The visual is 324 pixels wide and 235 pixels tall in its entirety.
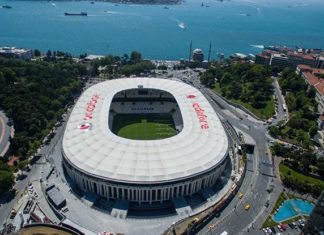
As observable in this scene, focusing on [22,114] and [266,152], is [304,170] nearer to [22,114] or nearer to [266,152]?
[266,152]

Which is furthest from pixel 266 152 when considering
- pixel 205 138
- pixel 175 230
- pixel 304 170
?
pixel 175 230

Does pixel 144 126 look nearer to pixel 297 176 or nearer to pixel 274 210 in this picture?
pixel 274 210

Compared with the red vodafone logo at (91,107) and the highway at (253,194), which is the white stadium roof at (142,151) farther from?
the highway at (253,194)

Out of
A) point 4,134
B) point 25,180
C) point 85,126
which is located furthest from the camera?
point 4,134

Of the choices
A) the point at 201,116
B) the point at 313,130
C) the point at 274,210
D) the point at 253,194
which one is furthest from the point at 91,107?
the point at 313,130

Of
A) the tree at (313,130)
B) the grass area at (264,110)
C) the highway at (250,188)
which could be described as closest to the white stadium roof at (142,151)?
the highway at (250,188)

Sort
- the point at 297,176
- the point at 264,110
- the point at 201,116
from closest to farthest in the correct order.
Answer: the point at 297,176
the point at 201,116
the point at 264,110

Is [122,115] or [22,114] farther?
[122,115]
